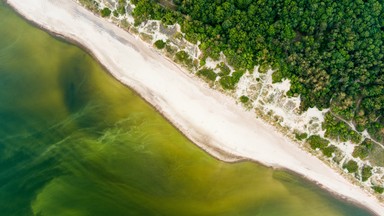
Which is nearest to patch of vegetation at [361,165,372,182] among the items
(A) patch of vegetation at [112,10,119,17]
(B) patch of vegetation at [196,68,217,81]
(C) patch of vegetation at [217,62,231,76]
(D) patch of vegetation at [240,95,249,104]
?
(D) patch of vegetation at [240,95,249,104]

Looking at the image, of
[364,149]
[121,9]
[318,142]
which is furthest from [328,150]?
[121,9]

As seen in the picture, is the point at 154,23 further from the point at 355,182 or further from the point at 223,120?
the point at 355,182

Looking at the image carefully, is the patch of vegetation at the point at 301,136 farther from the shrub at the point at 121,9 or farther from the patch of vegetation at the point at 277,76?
the shrub at the point at 121,9

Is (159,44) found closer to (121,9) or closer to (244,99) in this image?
(121,9)

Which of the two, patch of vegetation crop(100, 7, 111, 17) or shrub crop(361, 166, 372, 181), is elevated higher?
patch of vegetation crop(100, 7, 111, 17)

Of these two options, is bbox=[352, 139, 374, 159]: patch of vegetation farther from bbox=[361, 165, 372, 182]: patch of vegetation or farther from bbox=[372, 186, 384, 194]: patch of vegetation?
bbox=[372, 186, 384, 194]: patch of vegetation
